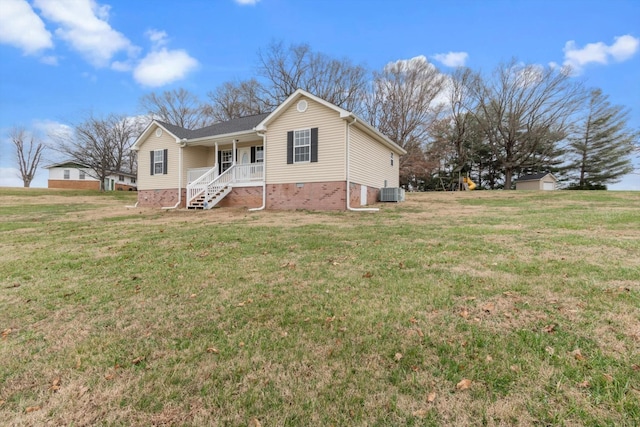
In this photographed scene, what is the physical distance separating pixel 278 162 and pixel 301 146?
1365mm

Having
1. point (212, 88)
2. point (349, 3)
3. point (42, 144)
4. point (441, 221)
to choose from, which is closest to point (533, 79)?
point (349, 3)

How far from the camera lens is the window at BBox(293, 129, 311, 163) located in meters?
14.0

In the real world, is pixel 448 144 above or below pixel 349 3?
below

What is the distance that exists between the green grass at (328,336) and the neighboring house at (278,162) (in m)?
7.76

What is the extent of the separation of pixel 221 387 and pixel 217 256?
4003mm

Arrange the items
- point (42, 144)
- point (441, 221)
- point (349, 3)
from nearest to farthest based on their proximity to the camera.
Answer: point (441, 221), point (349, 3), point (42, 144)

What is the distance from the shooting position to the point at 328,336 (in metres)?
3.12

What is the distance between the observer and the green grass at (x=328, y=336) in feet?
7.23

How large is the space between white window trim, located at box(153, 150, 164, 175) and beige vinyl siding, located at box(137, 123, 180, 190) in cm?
18

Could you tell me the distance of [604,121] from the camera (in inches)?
1334

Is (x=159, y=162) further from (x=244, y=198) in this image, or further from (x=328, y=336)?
(x=328, y=336)

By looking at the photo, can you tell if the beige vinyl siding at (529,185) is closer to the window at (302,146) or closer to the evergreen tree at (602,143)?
the evergreen tree at (602,143)

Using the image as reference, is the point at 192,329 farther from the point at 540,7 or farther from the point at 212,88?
the point at 212,88

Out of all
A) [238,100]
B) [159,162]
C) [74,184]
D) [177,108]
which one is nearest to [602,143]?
[238,100]
